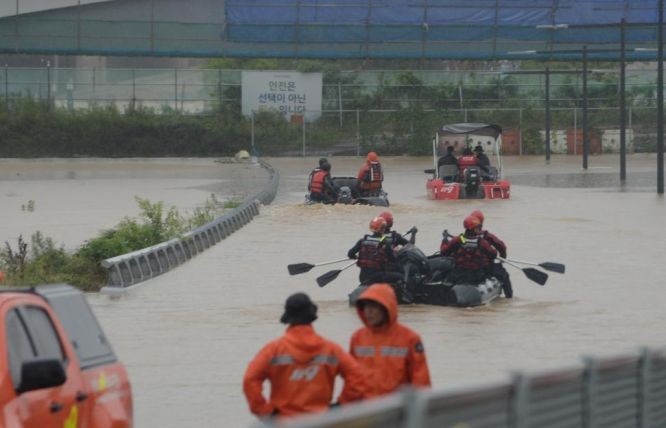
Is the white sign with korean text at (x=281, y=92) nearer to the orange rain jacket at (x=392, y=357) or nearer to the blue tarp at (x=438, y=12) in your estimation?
the blue tarp at (x=438, y=12)

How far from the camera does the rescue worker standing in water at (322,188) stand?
4116 centimetres

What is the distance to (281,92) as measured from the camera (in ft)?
266

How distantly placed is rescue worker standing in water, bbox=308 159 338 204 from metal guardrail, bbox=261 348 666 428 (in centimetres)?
3143

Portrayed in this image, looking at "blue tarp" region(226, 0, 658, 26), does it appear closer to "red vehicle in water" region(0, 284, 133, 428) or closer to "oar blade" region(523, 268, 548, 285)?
"oar blade" region(523, 268, 548, 285)

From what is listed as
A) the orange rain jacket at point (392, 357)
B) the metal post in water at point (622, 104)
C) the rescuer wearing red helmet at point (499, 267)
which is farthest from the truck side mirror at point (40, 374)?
the metal post in water at point (622, 104)

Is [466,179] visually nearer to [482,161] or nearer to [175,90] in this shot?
[482,161]

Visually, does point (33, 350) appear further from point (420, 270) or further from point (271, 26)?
point (271, 26)

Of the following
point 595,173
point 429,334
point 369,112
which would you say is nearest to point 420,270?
point 429,334

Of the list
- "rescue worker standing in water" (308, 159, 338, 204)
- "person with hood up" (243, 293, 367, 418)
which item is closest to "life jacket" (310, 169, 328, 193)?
"rescue worker standing in water" (308, 159, 338, 204)

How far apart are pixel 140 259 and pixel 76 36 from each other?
172ft

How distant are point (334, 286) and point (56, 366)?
17418 millimetres

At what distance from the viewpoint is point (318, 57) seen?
246 ft

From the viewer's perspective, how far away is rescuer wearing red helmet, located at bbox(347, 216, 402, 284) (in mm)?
21219

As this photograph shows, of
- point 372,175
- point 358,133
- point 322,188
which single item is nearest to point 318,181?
point 322,188
